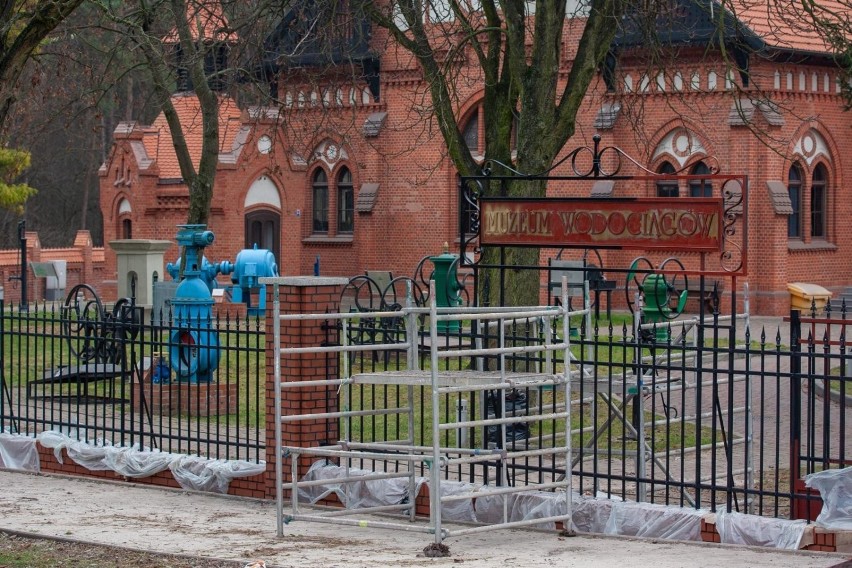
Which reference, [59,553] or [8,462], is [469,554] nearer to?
[59,553]

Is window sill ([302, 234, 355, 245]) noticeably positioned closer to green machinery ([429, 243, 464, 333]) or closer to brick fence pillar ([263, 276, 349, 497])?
green machinery ([429, 243, 464, 333])

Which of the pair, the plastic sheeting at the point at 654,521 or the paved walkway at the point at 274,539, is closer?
the paved walkway at the point at 274,539

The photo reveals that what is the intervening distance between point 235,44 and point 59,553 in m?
10.2

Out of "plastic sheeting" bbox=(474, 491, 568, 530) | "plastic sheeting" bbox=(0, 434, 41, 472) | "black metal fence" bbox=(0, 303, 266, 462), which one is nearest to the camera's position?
"plastic sheeting" bbox=(474, 491, 568, 530)

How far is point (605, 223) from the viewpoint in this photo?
8.99 m

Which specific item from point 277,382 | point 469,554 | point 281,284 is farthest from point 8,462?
point 469,554

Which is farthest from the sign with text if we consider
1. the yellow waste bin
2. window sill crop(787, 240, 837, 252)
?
window sill crop(787, 240, 837, 252)

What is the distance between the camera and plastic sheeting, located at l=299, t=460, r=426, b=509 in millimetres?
9453

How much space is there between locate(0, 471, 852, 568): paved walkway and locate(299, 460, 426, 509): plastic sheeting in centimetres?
35

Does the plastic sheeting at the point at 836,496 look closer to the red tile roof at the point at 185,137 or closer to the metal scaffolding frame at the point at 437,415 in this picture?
the metal scaffolding frame at the point at 437,415

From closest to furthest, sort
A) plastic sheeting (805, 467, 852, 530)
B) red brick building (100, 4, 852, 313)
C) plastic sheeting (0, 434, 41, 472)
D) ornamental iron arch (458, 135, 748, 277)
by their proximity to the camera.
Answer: plastic sheeting (805, 467, 852, 530) → ornamental iron arch (458, 135, 748, 277) → plastic sheeting (0, 434, 41, 472) → red brick building (100, 4, 852, 313)

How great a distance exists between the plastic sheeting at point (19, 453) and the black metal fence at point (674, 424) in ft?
9.44

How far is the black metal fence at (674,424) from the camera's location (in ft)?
26.9

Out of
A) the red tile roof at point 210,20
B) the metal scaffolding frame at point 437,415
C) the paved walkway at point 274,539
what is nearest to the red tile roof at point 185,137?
the red tile roof at point 210,20
